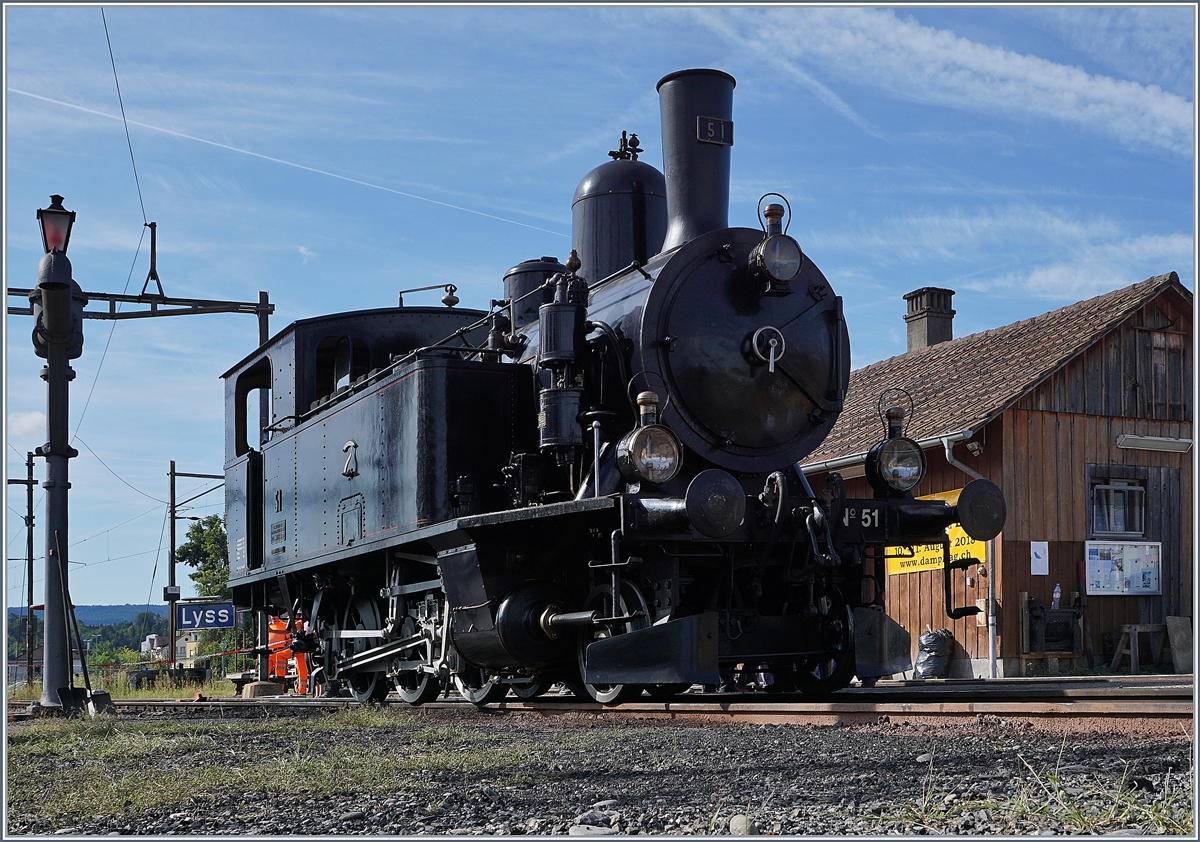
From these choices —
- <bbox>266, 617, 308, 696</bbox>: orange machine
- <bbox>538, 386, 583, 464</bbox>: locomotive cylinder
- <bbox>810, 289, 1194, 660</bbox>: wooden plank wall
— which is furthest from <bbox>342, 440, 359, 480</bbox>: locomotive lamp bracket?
<bbox>810, 289, 1194, 660</bbox>: wooden plank wall

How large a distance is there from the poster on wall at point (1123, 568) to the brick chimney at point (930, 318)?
249 inches

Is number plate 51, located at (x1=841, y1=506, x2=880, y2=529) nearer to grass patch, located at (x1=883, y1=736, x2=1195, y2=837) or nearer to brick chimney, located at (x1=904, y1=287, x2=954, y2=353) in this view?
grass patch, located at (x1=883, y1=736, x2=1195, y2=837)

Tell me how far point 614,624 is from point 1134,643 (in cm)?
913

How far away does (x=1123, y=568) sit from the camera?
14.5 m

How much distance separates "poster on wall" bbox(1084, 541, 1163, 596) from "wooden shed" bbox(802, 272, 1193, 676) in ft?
0.10

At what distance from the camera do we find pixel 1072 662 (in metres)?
14.0

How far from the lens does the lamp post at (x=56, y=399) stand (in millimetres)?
8781

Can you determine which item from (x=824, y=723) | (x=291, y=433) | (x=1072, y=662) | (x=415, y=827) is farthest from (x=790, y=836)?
(x=1072, y=662)

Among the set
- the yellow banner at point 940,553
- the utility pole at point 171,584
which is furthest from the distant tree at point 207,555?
the yellow banner at point 940,553

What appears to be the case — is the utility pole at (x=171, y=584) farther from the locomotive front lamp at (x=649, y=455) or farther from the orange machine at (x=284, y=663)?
the locomotive front lamp at (x=649, y=455)

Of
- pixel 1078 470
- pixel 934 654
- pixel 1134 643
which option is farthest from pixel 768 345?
pixel 1134 643

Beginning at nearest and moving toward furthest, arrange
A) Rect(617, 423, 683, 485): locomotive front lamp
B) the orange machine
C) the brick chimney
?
1. Rect(617, 423, 683, 485): locomotive front lamp
2. the orange machine
3. the brick chimney

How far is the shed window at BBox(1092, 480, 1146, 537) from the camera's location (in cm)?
1464

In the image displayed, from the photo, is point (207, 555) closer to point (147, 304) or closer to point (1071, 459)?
point (147, 304)
